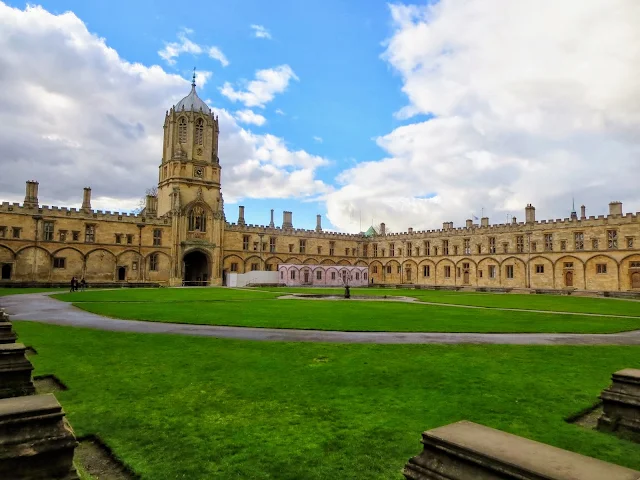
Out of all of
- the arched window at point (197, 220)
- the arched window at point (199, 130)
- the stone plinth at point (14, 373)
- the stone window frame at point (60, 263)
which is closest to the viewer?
the stone plinth at point (14, 373)

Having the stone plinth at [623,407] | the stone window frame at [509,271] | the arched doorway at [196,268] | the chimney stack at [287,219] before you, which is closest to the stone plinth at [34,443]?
the stone plinth at [623,407]

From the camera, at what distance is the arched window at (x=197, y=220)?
55031 millimetres

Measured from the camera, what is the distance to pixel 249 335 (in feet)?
39.6

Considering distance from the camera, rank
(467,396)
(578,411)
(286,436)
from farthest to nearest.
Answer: (467,396), (578,411), (286,436)

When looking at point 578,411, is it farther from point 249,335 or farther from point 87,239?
point 87,239

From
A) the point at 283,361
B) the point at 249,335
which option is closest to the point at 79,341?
the point at 249,335

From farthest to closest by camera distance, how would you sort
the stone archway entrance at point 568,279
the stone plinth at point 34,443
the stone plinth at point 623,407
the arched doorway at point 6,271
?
the stone archway entrance at point 568,279
the arched doorway at point 6,271
the stone plinth at point 623,407
the stone plinth at point 34,443

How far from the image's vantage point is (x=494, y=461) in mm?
2824

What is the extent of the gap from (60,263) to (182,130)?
22.5 metres

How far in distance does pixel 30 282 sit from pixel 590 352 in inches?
1804

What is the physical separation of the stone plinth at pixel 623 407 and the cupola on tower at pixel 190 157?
5365 cm

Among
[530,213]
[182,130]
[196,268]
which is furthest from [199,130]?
[530,213]

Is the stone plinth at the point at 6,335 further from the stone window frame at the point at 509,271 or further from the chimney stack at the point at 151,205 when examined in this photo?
the stone window frame at the point at 509,271

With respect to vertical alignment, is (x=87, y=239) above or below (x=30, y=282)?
above
